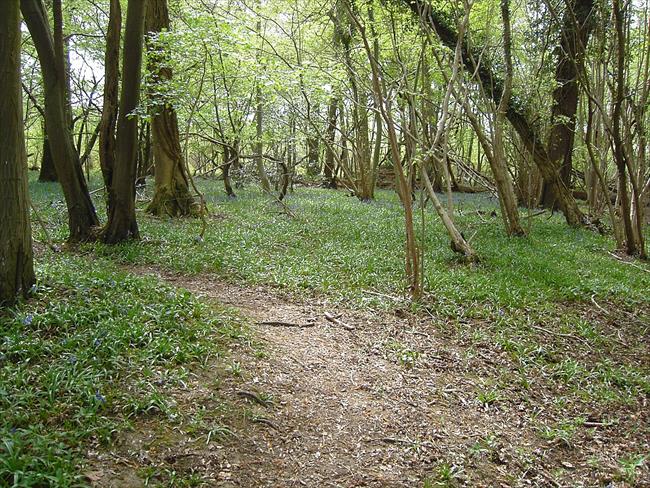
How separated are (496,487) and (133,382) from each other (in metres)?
3.01

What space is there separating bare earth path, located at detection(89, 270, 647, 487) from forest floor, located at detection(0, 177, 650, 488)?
0.06 feet

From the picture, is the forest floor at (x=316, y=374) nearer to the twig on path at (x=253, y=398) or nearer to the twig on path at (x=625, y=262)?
the twig on path at (x=253, y=398)

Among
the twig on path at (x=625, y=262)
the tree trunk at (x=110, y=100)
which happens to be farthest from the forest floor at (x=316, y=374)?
the tree trunk at (x=110, y=100)

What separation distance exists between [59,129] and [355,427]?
6847mm

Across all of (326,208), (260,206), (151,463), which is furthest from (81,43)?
(151,463)

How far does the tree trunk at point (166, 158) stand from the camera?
1145 cm

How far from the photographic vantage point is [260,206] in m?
15.3

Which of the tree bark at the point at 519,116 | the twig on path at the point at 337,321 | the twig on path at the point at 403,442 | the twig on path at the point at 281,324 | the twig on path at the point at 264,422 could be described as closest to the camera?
the twig on path at the point at 264,422

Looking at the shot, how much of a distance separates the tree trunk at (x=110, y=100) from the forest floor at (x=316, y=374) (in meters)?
1.49

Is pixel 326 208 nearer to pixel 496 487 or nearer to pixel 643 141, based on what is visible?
pixel 643 141

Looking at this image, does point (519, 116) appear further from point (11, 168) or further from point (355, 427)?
point (11, 168)

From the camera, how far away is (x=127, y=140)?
823 cm

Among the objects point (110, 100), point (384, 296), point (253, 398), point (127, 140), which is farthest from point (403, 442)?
point (110, 100)

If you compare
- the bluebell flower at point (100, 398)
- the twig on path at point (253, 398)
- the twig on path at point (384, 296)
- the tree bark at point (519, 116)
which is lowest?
the twig on path at point (253, 398)
